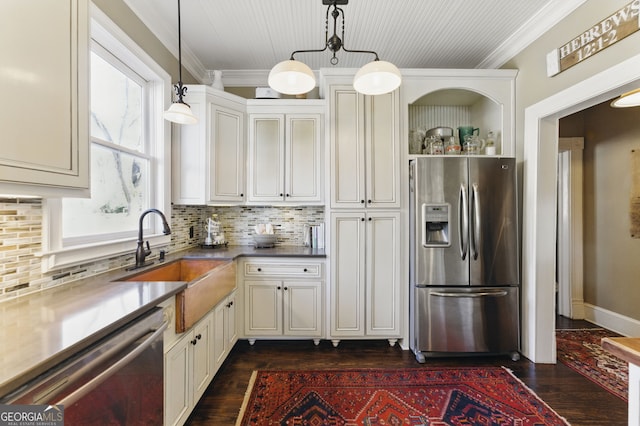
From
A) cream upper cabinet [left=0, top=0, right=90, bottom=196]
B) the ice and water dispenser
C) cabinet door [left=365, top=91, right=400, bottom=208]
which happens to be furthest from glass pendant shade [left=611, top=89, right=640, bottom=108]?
cream upper cabinet [left=0, top=0, right=90, bottom=196]

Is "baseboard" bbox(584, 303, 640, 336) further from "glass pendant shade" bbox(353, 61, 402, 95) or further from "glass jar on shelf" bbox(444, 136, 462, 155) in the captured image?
"glass pendant shade" bbox(353, 61, 402, 95)

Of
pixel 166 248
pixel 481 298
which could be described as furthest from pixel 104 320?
pixel 481 298

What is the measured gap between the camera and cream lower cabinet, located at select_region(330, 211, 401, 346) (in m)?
2.57

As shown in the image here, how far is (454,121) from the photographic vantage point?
3143mm

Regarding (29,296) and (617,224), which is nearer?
(29,296)

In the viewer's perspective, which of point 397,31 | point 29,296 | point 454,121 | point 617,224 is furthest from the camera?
point 454,121

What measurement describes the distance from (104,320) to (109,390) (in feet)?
0.77

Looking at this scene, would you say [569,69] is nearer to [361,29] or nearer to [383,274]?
[361,29]

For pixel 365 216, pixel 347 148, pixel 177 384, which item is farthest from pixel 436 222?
pixel 177 384

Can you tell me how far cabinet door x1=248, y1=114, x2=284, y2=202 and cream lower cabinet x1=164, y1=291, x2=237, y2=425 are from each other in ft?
3.66

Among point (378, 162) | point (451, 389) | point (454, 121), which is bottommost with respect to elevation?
point (451, 389)

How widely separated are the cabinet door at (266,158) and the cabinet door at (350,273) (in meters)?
0.73

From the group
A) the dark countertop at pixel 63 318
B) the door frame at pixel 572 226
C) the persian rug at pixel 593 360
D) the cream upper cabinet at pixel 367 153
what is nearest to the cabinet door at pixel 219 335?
the dark countertop at pixel 63 318

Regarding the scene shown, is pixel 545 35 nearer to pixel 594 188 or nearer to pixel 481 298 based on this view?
pixel 594 188
